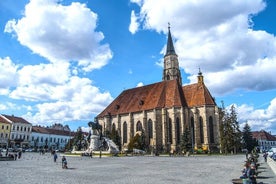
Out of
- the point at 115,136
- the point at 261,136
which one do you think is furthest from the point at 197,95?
the point at 261,136

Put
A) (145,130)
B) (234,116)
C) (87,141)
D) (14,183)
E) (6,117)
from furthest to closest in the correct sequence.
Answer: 1. (6,117)
2. (145,130)
3. (234,116)
4. (87,141)
5. (14,183)

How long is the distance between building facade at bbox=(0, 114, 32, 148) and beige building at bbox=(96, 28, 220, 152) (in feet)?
93.7

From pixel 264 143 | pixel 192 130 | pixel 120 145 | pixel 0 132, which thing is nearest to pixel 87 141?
pixel 120 145

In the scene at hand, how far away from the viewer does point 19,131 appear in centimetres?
8162

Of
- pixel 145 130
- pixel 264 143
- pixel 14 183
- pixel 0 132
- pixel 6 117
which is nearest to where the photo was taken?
pixel 14 183

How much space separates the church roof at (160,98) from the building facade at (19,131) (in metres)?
27.9

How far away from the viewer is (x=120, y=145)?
64.0m

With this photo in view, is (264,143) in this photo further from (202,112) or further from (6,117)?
(6,117)

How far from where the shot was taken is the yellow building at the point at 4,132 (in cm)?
7531

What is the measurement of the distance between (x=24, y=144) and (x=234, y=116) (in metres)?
64.4

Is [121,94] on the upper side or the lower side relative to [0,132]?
upper

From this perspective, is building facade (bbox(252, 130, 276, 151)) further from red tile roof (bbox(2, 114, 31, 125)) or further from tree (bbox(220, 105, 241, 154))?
red tile roof (bbox(2, 114, 31, 125))

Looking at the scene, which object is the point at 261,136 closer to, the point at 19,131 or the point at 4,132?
the point at 19,131

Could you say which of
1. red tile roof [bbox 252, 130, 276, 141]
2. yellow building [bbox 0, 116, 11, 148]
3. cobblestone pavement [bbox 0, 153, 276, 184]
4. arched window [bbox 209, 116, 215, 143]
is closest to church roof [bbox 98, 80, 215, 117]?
arched window [bbox 209, 116, 215, 143]
